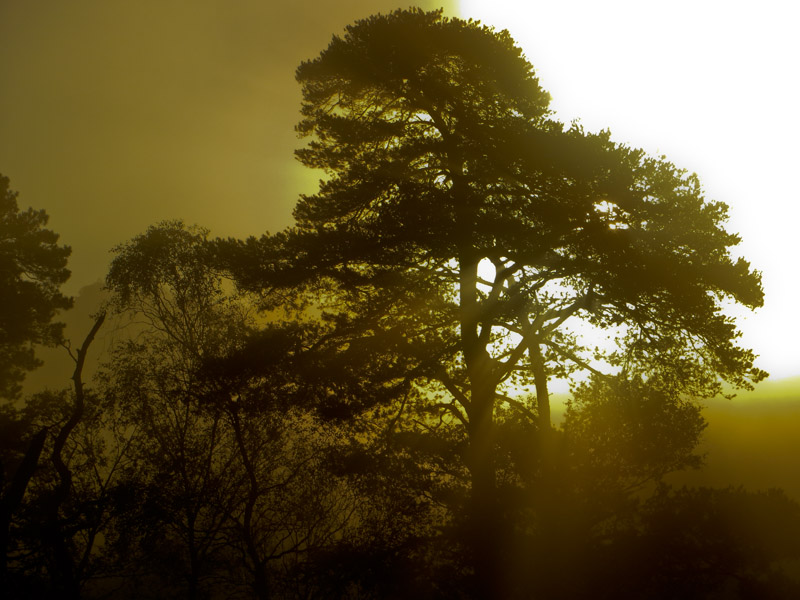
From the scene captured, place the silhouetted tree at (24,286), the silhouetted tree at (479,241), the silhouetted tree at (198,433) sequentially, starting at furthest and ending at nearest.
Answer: the silhouetted tree at (24,286), the silhouetted tree at (198,433), the silhouetted tree at (479,241)

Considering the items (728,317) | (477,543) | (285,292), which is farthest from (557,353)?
(285,292)

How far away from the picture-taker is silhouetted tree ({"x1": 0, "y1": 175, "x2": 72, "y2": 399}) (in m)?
21.6

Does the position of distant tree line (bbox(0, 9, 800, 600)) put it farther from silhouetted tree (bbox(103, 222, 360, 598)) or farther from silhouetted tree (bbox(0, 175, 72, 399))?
silhouetted tree (bbox(0, 175, 72, 399))

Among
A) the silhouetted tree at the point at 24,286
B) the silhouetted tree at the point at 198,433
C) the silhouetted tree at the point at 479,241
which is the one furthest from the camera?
the silhouetted tree at the point at 24,286

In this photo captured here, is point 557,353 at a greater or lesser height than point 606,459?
greater

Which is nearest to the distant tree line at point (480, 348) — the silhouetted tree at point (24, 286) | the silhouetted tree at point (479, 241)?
the silhouetted tree at point (479, 241)

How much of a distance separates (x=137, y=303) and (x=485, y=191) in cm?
1098

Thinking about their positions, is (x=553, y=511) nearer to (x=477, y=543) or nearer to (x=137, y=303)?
(x=477, y=543)

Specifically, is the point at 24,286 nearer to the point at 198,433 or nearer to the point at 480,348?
the point at 198,433

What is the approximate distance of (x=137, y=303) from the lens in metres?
16.5

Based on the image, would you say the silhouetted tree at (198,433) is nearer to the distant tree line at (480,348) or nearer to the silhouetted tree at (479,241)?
the distant tree line at (480,348)

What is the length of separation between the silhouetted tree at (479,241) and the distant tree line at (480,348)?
5 cm

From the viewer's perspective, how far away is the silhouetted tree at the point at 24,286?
21.6 metres

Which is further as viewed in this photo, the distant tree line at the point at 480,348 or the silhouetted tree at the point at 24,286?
the silhouetted tree at the point at 24,286
